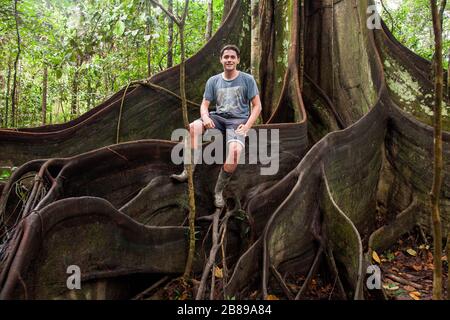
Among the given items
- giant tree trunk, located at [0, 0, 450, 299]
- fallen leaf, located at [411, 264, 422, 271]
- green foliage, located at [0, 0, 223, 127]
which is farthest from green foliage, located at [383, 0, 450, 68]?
fallen leaf, located at [411, 264, 422, 271]

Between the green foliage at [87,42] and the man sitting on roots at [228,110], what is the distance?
0.68 meters

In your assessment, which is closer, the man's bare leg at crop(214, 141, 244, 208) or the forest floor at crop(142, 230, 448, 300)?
the forest floor at crop(142, 230, 448, 300)

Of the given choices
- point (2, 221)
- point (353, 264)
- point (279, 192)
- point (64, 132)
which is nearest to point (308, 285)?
point (353, 264)

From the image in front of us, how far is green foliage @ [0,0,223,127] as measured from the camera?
13.2 feet

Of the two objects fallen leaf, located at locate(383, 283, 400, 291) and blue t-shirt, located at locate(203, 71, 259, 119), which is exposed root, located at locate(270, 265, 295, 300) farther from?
blue t-shirt, located at locate(203, 71, 259, 119)

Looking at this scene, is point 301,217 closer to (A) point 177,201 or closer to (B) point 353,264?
(B) point 353,264

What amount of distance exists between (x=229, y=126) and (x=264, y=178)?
0.59m

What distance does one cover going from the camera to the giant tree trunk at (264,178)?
2443 mm

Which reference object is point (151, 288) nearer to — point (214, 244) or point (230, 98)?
point (214, 244)

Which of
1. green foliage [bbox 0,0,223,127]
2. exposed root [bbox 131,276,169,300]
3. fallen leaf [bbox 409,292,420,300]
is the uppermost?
green foliage [bbox 0,0,223,127]

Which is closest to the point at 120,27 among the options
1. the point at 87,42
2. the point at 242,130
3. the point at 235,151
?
the point at 87,42

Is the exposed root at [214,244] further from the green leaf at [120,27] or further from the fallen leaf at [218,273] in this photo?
the green leaf at [120,27]

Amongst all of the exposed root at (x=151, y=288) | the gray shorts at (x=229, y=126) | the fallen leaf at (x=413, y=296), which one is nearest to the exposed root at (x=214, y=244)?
the exposed root at (x=151, y=288)

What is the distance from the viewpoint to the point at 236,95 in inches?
137
